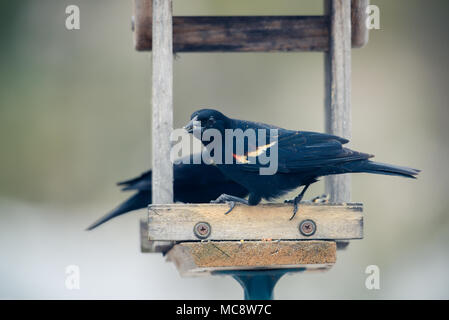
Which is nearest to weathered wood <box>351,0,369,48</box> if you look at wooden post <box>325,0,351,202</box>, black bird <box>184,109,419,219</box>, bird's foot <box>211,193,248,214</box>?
wooden post <box>325,0,351,202</box>

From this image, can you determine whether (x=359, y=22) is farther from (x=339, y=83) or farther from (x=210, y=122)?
(x=210, y=122)

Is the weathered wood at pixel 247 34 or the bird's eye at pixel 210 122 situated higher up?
the weathered wood at pixel 247 34

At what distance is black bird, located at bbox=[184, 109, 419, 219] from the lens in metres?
3.80

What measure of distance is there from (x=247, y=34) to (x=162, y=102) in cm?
97

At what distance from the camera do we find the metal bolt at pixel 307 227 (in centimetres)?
369

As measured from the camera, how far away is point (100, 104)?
24.2 feet

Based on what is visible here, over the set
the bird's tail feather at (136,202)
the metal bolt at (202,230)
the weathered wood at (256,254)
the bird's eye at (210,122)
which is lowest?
the weathered wood at (256,254)

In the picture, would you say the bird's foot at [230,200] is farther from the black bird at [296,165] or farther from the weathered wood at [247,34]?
the weathered wood at [247,34]

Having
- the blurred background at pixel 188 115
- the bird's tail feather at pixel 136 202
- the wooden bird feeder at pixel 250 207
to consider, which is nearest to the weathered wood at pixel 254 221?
the wooden bird feeder at pixel 250 207

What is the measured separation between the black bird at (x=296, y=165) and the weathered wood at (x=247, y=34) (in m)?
0.87

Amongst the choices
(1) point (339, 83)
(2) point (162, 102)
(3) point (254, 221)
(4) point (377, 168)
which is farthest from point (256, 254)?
(1) point (339, 83)

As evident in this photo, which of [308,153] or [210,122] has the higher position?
[210,122]

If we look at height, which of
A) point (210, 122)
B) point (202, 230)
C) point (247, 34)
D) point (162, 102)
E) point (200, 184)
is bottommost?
point (202, 230)

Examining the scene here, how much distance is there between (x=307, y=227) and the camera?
3.70 m
